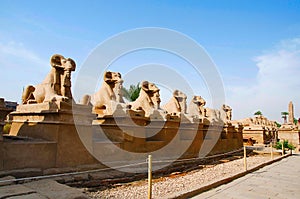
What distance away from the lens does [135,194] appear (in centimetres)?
497

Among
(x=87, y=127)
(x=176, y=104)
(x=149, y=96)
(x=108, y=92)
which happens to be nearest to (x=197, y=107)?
(x=176, y=104)

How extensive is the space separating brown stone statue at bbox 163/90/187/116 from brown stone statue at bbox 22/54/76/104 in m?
5.31

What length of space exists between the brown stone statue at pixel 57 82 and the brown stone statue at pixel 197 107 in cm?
810

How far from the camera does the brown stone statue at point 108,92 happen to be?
8375 millimetres

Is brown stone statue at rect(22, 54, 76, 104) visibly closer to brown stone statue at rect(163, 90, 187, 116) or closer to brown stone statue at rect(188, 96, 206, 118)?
brown stone statue at rect(163, 90, 187, 116)

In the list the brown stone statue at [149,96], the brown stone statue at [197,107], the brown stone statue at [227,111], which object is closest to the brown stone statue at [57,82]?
the brown stone statue at [149,96]

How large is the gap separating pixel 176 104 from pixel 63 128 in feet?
20.9

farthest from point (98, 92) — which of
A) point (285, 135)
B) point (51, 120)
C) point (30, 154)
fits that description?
point (285, 135)

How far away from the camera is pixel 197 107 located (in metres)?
13.8

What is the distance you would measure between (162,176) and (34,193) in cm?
408

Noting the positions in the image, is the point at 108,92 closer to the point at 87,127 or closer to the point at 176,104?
the point at 87,127

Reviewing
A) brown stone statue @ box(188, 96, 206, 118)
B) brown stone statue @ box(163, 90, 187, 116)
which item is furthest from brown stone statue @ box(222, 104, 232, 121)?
brown stone statue @ box(163, 90, 187, 116)

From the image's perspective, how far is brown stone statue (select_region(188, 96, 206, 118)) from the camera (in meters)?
13.5

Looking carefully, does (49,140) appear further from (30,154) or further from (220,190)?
(220,190)
